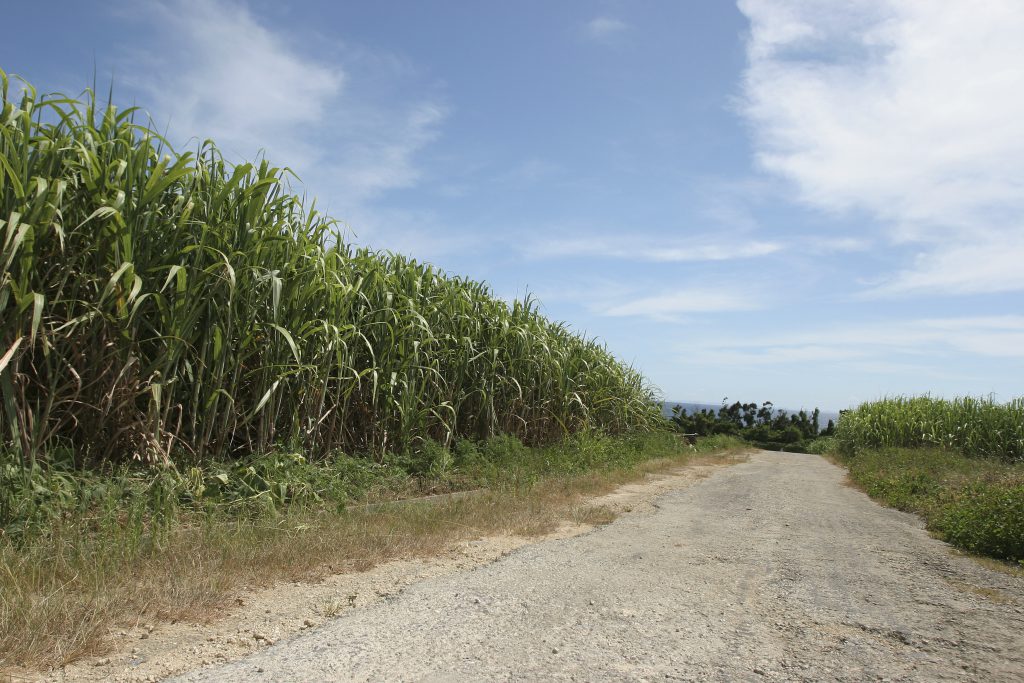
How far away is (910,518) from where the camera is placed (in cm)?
844

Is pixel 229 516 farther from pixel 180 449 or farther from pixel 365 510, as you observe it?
pixel 365 510

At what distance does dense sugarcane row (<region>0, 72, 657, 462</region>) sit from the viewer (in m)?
4.35

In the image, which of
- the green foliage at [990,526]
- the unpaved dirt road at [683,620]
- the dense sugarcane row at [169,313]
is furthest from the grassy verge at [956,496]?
the dense sugarcane row at [169,313]

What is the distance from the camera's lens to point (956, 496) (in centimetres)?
916

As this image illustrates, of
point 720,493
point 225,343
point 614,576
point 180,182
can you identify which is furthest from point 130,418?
point 720,493

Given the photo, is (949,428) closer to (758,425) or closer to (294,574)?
(758,425)

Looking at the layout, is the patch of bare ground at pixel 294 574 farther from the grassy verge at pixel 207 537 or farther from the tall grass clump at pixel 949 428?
the tall grass clump at pixel 949 428

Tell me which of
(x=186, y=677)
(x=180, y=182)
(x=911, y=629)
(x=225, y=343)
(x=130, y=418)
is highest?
(x=180, y=182)

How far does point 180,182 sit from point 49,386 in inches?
75.4

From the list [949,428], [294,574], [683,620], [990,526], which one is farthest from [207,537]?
[949,428]

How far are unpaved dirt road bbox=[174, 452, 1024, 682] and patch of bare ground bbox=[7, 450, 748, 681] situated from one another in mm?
185

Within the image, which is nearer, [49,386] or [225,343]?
[49,386]

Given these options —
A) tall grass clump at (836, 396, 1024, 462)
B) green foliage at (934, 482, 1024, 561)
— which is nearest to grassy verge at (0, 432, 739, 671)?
green foliage at (934, 482, 1024, 561)

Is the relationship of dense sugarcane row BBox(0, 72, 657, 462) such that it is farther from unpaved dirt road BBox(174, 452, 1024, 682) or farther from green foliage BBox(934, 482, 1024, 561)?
green foliage BBox(934, 482, 1024, 561)
